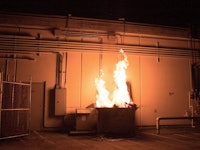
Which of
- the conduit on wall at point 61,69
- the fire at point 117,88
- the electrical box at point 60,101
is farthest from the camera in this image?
the conduit on wall at point 61,69

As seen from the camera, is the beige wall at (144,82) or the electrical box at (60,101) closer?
the electrical box at (60,101)

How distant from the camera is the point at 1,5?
9.44 m

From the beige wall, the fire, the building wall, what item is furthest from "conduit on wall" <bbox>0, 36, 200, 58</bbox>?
the fire

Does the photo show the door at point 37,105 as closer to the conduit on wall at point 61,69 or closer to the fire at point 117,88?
the conduit on wall at point 61,69

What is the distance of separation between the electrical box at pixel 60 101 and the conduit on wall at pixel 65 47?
5.79 ft

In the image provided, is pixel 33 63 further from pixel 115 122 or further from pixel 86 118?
pixel 115 122

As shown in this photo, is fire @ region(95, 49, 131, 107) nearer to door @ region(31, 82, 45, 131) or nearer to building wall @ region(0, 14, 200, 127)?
building wall @ region(0, 14, 200, 127)

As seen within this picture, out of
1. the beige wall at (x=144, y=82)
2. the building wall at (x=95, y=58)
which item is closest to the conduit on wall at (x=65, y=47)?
the building wall at (x=95, y=58)

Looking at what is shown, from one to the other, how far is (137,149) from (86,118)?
322cm

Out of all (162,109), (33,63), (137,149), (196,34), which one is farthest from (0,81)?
(196,34)

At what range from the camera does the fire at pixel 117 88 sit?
9852 millimetres

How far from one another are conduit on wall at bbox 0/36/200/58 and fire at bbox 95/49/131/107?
61 cm

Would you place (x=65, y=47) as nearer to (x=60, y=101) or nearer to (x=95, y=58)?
(x=95, y=58)

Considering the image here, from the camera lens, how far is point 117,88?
10.4 m
